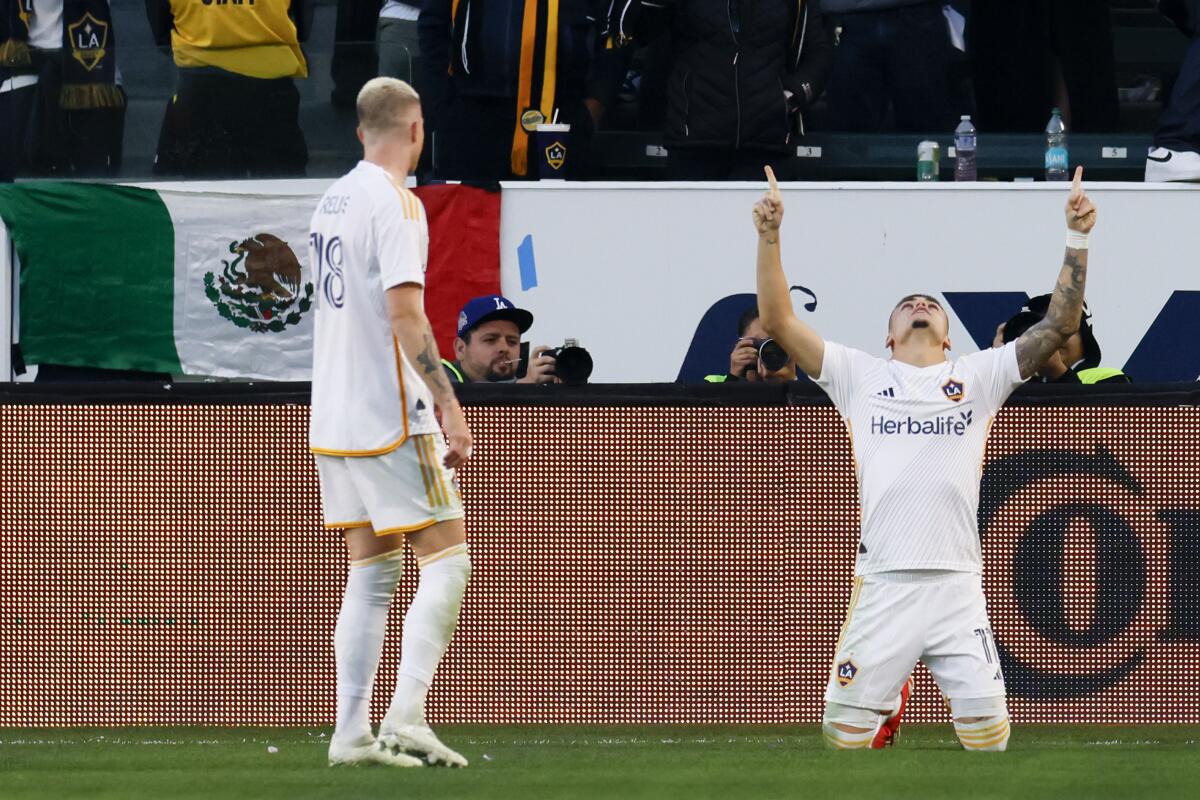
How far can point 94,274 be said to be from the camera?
10336 millimetres

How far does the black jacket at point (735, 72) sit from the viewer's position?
33.3 ft

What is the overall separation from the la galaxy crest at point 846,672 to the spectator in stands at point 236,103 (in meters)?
5.14

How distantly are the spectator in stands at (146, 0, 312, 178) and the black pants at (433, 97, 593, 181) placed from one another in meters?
0.77

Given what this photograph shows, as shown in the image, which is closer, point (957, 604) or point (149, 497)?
point (957, 604)

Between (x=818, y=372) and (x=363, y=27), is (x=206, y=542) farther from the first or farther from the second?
(x=363, y=27)

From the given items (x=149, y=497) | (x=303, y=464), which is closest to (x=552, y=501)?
(x=303, y=464)

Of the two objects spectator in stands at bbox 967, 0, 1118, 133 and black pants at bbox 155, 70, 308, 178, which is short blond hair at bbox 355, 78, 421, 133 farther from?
spectator in stands at bbox 967, 0, 1118, 133

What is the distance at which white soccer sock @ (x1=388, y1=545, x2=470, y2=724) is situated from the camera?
18.2 feet

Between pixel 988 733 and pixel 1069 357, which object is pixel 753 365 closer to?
pixel 1069 357

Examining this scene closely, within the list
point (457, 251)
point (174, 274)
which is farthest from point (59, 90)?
point (457, 251)

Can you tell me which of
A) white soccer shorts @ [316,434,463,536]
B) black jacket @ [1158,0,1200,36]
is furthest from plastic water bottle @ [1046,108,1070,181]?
white soccer shorts @ [316,434,463,536]

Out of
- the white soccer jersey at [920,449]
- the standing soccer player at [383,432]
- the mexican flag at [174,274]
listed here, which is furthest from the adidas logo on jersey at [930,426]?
the mexican flag at [174,274]

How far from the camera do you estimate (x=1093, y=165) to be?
→ 10.9 metres

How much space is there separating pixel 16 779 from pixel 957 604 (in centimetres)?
289
